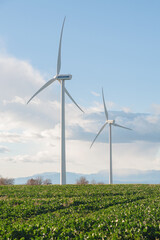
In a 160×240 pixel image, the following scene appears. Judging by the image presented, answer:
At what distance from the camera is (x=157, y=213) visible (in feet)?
68.5

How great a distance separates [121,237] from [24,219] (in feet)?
38.1

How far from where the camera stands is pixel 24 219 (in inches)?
985

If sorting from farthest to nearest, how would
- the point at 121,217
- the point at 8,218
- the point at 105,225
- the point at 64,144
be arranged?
the point at 64,144 → the point at 8,218 → the point at 121,217 → the point at 105,225

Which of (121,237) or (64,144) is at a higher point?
(64,144)

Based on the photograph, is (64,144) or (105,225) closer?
(105,225)

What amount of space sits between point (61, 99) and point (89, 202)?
1561 inches

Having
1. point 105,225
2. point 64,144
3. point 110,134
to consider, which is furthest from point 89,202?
point 110,134

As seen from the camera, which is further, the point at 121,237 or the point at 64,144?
the point at 64,144

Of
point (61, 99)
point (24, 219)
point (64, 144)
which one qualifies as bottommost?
point (24, 219)

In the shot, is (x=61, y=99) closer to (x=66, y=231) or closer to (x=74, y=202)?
(x=74, y=202)

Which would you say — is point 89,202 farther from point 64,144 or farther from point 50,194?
point 64,144

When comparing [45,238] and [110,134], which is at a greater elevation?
[110,134]

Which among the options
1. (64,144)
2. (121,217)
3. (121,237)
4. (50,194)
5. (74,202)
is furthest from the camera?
(64,144)

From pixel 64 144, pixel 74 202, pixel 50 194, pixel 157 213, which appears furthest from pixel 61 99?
pixel 157 213
